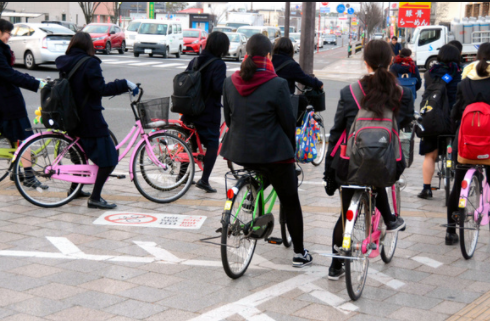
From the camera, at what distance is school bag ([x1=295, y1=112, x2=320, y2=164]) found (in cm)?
864

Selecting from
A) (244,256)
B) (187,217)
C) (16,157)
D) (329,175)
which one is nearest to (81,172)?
(16,157)

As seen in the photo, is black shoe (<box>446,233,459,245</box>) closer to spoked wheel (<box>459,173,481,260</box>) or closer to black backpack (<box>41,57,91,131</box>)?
spoked wheel (<box>459,173,481,260</box>)

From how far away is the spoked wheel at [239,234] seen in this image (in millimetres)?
4465

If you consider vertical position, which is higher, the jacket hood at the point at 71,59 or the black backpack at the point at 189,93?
the jacket hood at the point at 71,59

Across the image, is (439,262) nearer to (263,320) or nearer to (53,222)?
(263,320)

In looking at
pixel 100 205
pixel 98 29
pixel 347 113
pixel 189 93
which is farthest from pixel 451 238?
pixel 98 29

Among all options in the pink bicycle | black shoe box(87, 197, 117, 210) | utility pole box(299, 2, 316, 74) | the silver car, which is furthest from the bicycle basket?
the silver car

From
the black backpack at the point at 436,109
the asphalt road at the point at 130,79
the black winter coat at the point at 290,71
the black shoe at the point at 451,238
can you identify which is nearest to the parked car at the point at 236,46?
the asphalt road at the point at 130,79

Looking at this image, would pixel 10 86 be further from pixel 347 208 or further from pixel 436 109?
pixel 436 109

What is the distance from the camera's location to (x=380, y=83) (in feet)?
13.5

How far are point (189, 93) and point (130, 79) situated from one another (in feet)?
47.0

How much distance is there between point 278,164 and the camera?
4633mm

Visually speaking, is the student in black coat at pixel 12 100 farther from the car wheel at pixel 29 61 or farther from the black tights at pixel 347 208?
the car wheel at pixel 29 61

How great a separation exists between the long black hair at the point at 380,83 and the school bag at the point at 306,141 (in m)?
4.30
